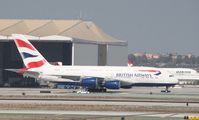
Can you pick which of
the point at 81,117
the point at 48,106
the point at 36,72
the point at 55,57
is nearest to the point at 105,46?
the point at 55,57

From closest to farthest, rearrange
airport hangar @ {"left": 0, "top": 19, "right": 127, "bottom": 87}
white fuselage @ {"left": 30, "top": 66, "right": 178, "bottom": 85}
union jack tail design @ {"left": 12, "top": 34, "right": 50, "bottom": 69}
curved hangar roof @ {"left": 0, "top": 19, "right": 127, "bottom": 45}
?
white fuselage @ {"left": 30, "top": 66, "right": 178, "bottom": 85} → union jack tail design @ {"left": 12, "top": 34, "right": 50, "bottom": 69} → airport hangar @ {"left": 0, "top": 19, "right": 127, "bottom": 87} → curved hangar roof @ {"left": 0, "top": 19, "right": 127, "bottom": 45}

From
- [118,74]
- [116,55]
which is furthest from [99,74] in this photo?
[116,55]

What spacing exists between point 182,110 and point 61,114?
35.9 ft

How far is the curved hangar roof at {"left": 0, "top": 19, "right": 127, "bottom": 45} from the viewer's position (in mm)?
135500

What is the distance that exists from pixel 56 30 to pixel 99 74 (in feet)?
144

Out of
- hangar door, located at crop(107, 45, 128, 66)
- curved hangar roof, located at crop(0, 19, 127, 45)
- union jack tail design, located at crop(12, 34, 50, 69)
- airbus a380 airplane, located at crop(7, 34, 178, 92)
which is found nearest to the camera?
airbus a380 airplane, located at crop(7, 34, 178, 92)

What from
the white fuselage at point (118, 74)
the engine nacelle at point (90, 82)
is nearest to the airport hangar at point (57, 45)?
the white fuselage at point (118, 74)

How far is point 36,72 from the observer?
100500 mm

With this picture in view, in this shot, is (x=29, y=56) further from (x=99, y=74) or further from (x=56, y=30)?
(x=56, y=30)

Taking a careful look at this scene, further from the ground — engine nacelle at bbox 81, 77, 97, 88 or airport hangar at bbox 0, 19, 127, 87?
airport hangar at bbox 0, 19, 127, 87

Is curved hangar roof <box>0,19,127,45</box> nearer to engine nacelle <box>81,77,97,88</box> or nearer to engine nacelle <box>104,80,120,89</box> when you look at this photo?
engine nacelle <box>81,77,97,88</box>

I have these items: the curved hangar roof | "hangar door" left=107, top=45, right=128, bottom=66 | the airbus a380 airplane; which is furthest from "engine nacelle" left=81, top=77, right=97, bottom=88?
"hangar door" left=107, top=45, right=128, bottom=66

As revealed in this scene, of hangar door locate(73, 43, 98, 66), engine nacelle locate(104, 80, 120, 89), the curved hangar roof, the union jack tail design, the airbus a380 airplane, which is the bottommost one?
engine nacelle locate(104, 80, 120, 89)

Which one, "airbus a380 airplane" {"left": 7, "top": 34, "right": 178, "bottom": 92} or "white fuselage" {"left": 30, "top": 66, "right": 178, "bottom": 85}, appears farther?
"white fuselage" {"left": 30, "top": 66, "right": 178, "bottom": 85}
